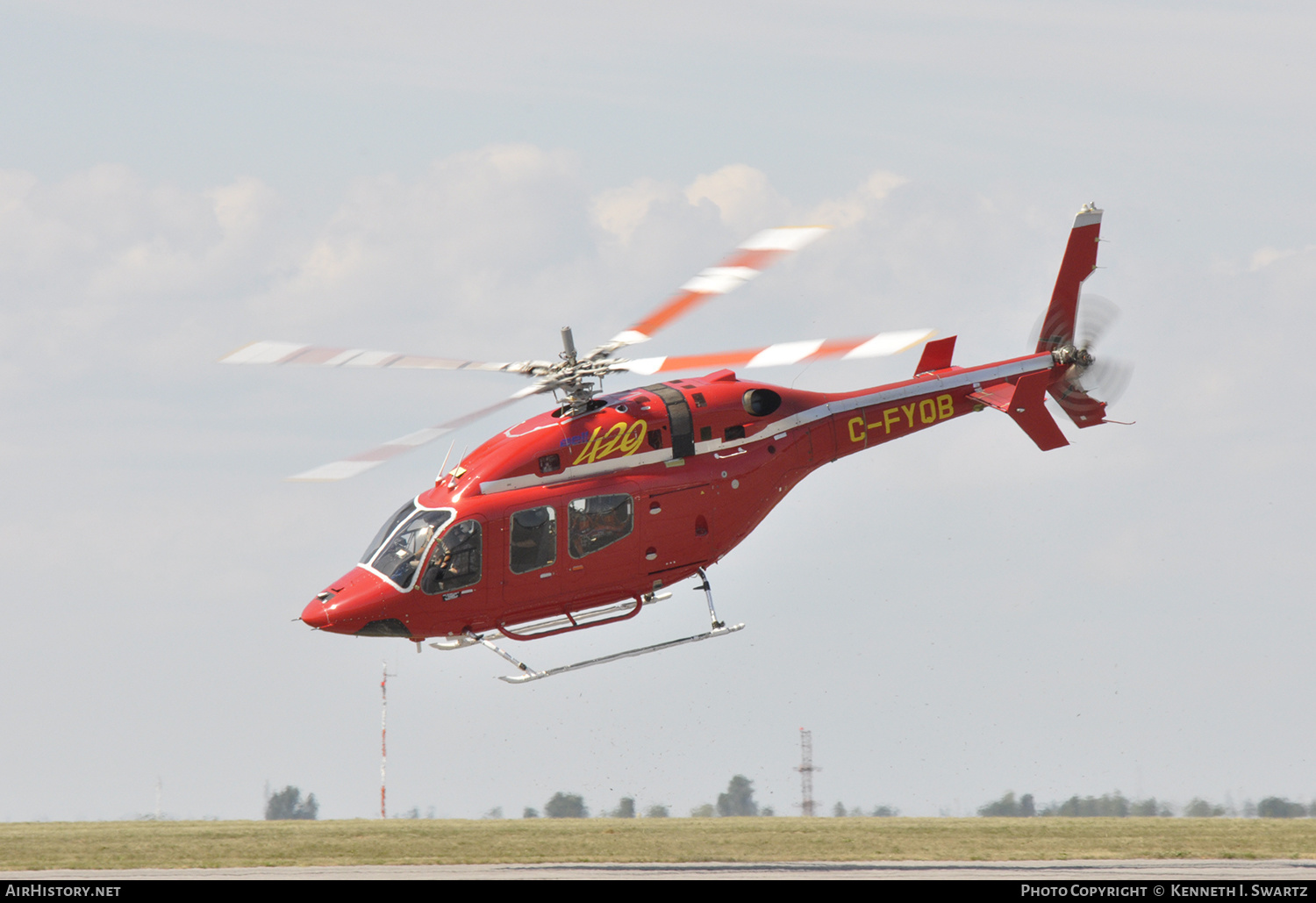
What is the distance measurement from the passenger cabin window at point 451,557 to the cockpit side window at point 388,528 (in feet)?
3.75

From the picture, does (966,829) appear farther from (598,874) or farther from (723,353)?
(723,353)

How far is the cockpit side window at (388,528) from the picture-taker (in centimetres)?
2417

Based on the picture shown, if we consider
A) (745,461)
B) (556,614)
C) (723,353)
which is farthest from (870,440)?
(556,614)

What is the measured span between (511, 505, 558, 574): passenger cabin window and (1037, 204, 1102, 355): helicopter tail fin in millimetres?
12471

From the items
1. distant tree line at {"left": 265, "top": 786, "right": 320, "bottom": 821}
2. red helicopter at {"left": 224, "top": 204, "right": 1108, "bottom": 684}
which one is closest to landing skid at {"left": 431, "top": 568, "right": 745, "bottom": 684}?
red helicopter at {"left": 224, "top": 204, "right": 1108, "bottom": 684}

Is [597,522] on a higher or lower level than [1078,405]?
lower

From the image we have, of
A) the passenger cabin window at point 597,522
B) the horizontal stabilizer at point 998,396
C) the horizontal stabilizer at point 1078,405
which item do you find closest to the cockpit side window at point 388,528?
the passenger cabin window at point 597,522

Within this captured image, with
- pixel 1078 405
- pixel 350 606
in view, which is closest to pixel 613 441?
pixel 350 606

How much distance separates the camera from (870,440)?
90.5 feet

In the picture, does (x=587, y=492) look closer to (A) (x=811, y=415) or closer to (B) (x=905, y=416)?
(A) (x=811, y=415)

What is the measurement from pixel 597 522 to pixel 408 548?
10.5 ft

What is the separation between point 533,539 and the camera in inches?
939

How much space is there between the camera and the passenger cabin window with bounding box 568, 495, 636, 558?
2411 centimetres

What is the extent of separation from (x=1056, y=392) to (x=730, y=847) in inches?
461
